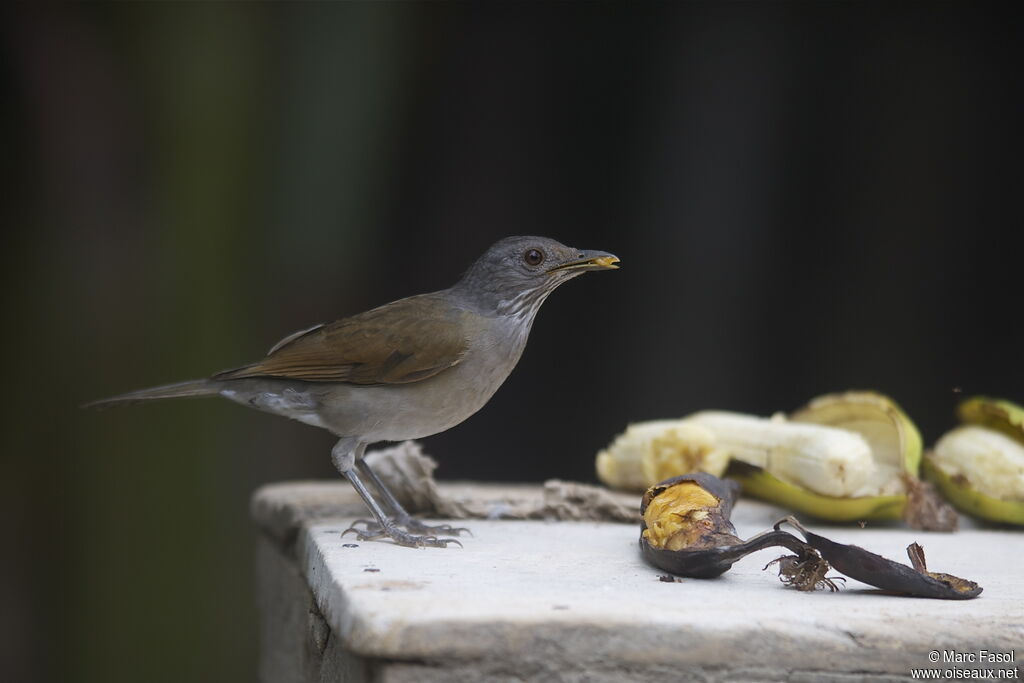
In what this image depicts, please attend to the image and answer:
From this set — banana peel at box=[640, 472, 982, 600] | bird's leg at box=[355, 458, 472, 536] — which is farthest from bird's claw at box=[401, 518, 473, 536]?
banana peel at box=[640, 472, 982, 600]

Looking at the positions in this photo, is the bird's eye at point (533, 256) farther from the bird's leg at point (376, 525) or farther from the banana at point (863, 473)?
the banana at point (863, 473)

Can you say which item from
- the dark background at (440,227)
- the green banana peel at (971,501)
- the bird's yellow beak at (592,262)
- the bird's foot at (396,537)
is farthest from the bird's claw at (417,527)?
the dark background at (440,227)

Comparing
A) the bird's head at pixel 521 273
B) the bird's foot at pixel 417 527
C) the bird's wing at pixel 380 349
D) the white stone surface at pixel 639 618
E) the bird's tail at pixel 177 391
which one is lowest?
the bird's foot at pixel 417 527

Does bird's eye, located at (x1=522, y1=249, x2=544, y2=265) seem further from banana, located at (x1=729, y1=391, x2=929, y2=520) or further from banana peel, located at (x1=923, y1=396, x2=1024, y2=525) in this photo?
banana peel, located at (x1=923, y1=396, x2=1024, y2=525)

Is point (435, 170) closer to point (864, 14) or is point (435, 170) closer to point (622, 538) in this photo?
point (864, 14)

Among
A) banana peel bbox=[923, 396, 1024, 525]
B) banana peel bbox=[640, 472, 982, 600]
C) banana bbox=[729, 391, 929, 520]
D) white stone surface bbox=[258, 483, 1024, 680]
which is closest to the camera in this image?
white stone surface bbox=[258, 483, 1024, 680]

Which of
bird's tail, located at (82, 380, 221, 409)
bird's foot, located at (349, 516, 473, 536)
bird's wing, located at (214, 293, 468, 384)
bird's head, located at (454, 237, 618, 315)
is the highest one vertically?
bird's head, located at (454, 237, 618, 315)

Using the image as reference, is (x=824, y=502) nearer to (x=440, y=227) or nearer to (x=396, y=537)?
(x=396, y=537)
